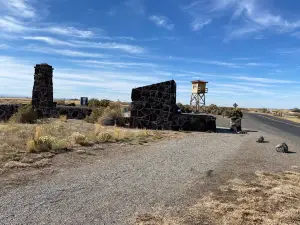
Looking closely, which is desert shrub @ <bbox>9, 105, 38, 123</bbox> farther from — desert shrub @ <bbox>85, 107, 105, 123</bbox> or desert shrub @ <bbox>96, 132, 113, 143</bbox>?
desert shrub @ <bbox>96, 132, 113, 143</bbox>

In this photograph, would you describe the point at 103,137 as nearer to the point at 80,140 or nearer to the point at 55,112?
the point at 80,140

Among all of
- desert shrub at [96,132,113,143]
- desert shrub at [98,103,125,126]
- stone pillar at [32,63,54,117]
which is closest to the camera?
desert shrub at [96,132,113,143]

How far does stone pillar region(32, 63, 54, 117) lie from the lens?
2759 cm

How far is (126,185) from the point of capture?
25.7 ft

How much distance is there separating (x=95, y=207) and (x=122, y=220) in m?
0.75

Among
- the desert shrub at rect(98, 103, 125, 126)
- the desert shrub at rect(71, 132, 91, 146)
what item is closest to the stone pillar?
the desert shrub at rect(98, 103, 125, 126)

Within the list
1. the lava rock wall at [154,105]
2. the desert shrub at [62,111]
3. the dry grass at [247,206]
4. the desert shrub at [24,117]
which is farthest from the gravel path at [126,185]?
the desert shrub at [62,111]

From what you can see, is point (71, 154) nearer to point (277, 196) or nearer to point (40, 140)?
point (40, 140)

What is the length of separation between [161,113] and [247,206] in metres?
16.3

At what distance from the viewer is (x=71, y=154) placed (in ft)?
37.3

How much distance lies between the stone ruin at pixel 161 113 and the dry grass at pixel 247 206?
547 inches

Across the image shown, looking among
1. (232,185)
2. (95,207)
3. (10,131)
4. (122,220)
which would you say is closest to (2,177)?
(95,207)

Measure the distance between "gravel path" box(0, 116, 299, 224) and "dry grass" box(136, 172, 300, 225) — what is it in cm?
41

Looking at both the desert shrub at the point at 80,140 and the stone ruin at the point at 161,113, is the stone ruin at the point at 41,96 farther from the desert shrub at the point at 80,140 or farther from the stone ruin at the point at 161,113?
the desert shrub at the point at 80,140
